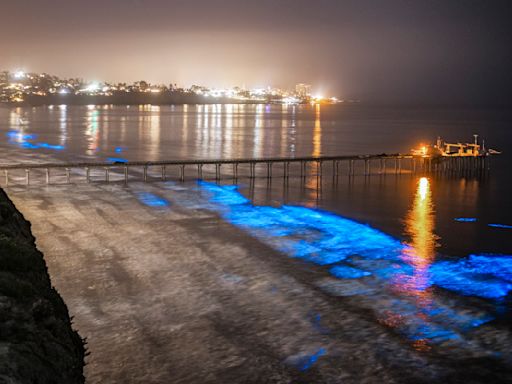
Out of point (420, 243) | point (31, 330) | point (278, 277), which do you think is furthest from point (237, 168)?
point (31, 330)

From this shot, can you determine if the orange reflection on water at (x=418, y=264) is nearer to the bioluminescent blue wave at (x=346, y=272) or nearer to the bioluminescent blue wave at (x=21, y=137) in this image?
the bioluminescent blue wave at (x=346, y=272)

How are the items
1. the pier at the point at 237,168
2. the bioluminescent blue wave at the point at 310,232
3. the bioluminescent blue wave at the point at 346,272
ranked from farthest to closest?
the pier at the point at 237,168 < the bioluminescent blue wave at the point at 310,232 < the bioluminescent blue wave at the point at 346,272

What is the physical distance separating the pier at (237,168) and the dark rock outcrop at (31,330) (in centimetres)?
2402

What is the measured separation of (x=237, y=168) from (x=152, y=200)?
46.5 feet

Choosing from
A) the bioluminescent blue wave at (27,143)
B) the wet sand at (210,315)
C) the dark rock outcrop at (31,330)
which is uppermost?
the bioluminescent blue wave at (27,143)

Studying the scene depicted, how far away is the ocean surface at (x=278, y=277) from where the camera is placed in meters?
13.0

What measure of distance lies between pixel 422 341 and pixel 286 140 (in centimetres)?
6887

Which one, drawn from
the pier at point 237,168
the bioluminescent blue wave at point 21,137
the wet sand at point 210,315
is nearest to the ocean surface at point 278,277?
the wet sand at point 210,315

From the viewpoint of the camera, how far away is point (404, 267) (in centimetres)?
2011

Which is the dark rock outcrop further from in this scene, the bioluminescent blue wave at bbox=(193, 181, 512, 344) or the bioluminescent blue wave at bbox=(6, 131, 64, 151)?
the bioluminescent blue wave at bbox=(6, 131, 64, 151)

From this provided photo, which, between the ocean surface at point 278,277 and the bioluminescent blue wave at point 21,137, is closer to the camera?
the ocean surface at point 278,277

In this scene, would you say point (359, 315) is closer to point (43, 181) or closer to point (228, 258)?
point (228, 258)

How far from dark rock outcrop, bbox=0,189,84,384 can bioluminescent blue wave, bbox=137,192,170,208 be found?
1669 cm

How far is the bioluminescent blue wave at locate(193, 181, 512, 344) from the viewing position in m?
15.5
